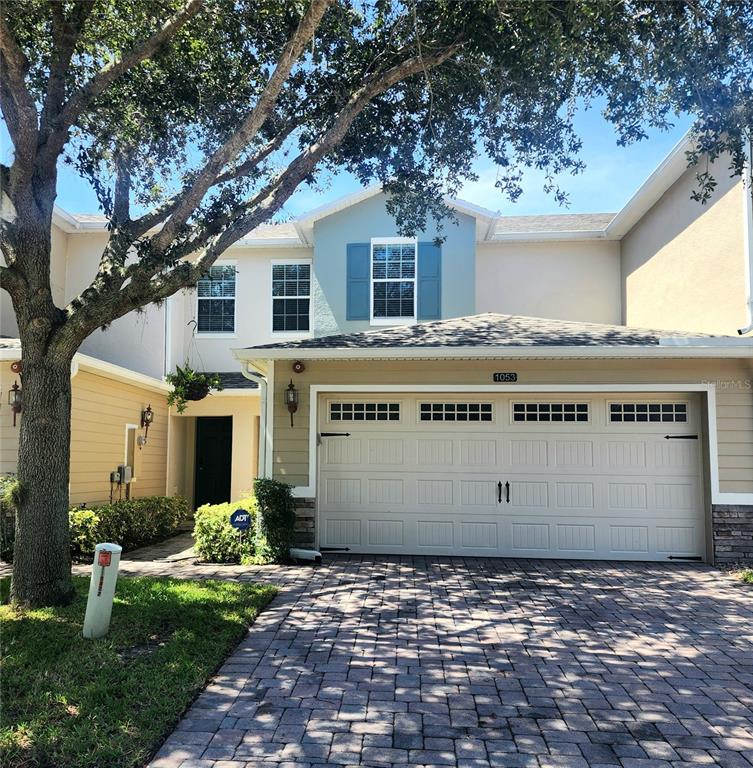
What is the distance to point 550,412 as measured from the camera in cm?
904

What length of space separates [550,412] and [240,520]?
181 inches

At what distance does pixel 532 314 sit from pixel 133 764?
12.1 metres

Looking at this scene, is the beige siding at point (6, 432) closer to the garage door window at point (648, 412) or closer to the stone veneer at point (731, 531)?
the garage door window at point (648, 412)

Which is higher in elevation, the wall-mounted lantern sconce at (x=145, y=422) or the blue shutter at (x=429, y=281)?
the blue shutter at (x=429, y=281)

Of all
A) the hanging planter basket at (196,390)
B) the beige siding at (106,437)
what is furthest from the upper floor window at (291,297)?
the beige siding at (106,437)

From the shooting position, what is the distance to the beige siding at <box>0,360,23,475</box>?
29.8 feet

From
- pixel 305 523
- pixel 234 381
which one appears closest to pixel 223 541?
pixel 305 523

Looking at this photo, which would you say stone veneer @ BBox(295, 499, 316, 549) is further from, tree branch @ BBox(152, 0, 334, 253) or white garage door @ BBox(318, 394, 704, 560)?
tree branch @ BBox(152, 0, 334, 253)

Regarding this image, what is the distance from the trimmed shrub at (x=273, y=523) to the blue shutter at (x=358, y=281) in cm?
545

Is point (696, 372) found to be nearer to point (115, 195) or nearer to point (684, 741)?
point (684, 741)

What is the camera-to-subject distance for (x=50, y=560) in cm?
572

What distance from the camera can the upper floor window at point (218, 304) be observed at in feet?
45.9

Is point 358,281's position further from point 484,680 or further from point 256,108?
point 484,680

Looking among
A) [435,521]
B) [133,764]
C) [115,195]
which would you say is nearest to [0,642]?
[133,764]
